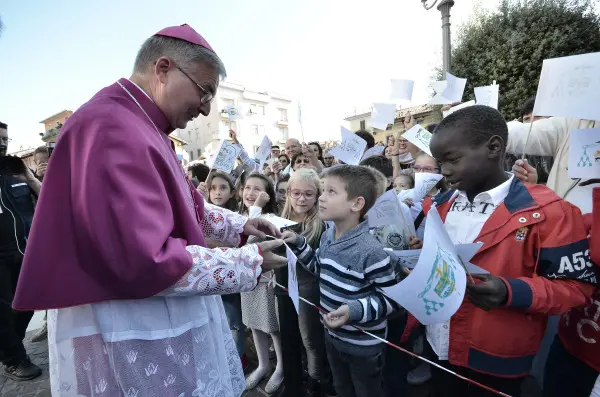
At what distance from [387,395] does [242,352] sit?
140 cm

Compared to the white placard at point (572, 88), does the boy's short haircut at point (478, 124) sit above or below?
below

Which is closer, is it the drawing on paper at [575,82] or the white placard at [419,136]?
the drawing on paper at [575,82]

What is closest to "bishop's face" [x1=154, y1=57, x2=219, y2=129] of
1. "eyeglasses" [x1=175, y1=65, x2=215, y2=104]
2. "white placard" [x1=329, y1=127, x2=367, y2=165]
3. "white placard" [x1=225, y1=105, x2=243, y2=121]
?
"eyeglasses" [x1=175, y1=65, x2=215, y2=104]

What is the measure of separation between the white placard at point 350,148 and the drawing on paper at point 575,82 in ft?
8.99

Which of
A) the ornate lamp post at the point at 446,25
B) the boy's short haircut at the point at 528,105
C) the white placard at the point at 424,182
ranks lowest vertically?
the white placard at the point at 424,182

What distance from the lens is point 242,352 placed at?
321cm

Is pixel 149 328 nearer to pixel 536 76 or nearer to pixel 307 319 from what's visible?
pixel 307 319

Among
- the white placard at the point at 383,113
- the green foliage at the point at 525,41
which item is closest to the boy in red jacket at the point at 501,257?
the white placard at the point at 383,113

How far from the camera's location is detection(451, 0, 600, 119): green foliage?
1016cm

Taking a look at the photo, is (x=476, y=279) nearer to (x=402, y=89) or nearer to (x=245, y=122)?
(x=402, y=89)

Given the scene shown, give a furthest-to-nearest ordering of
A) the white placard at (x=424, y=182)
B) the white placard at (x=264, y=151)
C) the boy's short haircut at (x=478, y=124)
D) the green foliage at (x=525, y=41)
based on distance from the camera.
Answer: the green foliage at (x=525, y=41), the white placard at (x=264, y=151), the white placard at (x=424, y=182), the boy's short haircut at (x=478, y=124)

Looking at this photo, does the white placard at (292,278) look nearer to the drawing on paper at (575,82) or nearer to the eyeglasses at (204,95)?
the eyeglasses at (204,95)

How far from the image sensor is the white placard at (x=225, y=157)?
4582mm

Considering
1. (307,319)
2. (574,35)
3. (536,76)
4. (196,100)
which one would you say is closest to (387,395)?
(307,319)
